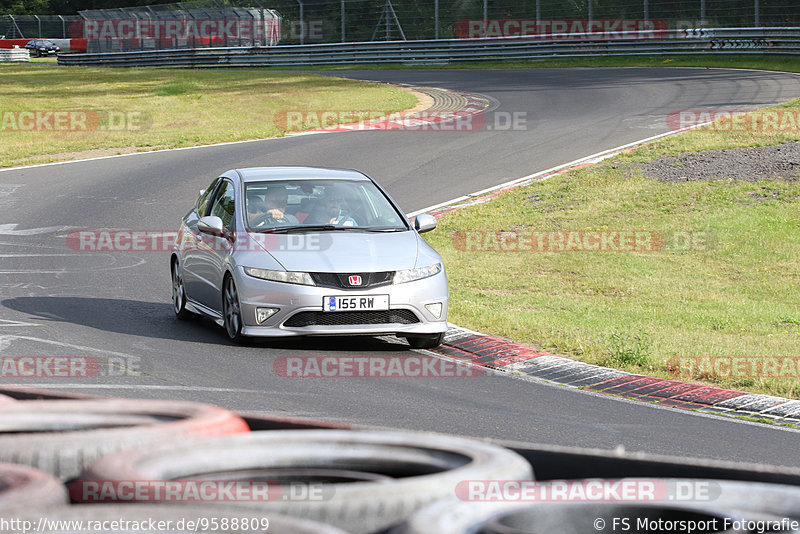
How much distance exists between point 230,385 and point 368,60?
4276 cm

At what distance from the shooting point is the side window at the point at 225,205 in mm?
11242

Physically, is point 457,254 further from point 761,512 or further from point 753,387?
point 761,512

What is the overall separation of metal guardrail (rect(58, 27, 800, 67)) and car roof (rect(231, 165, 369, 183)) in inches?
1248

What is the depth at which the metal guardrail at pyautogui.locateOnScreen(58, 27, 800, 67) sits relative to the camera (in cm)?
4084

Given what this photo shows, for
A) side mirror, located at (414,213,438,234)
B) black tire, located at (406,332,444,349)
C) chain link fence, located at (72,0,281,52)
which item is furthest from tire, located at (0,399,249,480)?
chain link fence, located at (72,0,281,52)

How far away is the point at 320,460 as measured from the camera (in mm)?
3842

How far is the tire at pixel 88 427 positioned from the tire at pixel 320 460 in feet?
0.71

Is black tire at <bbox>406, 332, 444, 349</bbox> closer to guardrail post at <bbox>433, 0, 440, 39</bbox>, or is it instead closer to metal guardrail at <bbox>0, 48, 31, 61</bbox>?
guardrail post at <bbox>433, 0, 440, 39</bbox>

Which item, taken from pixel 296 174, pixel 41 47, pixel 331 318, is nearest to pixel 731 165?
pixel 296 174

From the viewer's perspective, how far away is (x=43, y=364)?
9117 millimetres

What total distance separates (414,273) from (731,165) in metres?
12.3

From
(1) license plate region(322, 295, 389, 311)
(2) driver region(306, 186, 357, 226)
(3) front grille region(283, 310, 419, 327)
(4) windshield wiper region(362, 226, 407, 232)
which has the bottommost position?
(3) front grille region(283, 310, 419, 327)

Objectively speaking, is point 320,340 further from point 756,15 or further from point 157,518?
point 756,15

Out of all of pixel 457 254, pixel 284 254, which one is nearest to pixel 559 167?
pixel 457 254
